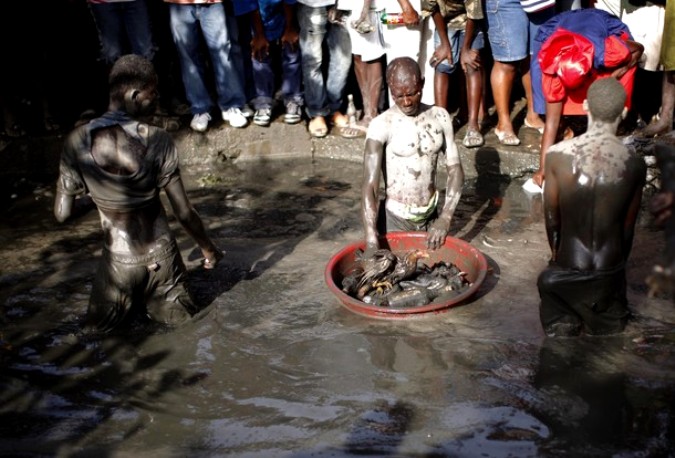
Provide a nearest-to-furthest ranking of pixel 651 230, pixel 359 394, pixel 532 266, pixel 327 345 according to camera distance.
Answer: pixel 359 394 < pixel 327 345 < pixel 532 266 < pixel 651 230

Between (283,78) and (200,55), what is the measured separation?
90 cm

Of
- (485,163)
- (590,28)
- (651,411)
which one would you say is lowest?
(651,411)

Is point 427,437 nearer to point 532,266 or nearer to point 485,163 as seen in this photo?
point 532,266

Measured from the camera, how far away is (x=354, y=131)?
28.7 feet

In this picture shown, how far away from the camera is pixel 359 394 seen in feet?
15.8

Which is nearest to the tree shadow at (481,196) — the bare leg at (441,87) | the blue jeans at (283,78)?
the bare leg at (441,87)

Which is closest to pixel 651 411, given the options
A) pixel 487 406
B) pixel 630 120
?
pixel 487 406

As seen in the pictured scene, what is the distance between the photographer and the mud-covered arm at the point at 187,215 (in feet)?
17.7

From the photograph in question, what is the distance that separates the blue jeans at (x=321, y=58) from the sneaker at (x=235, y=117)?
0.70m

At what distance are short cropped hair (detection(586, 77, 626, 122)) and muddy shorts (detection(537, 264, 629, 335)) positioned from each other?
0.93 meters

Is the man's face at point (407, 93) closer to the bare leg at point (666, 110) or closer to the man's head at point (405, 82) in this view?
the man's head at point (405, 82)

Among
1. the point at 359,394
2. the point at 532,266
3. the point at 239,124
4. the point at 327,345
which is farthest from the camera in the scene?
→ the point at 239,124

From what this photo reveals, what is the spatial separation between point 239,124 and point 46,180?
A: 204 centimetres

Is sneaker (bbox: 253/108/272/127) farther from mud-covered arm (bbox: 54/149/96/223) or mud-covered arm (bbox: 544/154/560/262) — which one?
mud-covered arm (bbox: 544/154/560/262)
